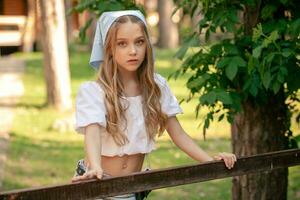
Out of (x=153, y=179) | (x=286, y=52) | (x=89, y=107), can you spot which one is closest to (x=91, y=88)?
(x=89, y=107)

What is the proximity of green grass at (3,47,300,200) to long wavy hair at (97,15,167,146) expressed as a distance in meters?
1.72

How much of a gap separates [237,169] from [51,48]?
959cm

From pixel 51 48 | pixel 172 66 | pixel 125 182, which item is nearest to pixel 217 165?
pixel 125 182

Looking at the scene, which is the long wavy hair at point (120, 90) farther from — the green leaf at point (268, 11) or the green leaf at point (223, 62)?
the green leaf at point (268, 11)

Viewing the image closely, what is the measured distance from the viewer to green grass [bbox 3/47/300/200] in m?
6.91

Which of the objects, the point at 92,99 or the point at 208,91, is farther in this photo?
the point at 208,91

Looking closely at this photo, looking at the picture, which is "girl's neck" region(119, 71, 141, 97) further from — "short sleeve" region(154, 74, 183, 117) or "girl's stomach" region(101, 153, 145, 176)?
"girl's stomach" region(101, 153, 145, 176)

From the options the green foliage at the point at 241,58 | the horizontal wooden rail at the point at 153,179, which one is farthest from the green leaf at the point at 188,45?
the horizontal wooden rail at the point at 153,179

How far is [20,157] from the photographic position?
8547 millimetres

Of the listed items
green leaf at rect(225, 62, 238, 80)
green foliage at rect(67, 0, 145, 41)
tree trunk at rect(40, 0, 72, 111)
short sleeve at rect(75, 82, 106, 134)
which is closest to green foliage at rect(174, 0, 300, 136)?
green leaf at rect(225, 62, 238, 80)

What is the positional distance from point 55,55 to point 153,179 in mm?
9767

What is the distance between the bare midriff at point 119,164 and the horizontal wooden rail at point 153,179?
1.67 ft

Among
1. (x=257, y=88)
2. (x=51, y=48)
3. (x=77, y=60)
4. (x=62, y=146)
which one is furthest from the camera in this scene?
(x=77, y=60)

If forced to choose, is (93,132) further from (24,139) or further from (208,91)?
(24,139)
